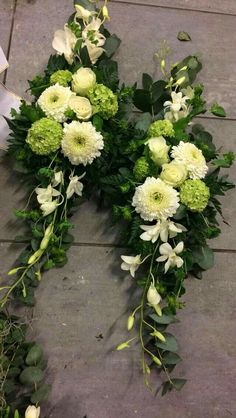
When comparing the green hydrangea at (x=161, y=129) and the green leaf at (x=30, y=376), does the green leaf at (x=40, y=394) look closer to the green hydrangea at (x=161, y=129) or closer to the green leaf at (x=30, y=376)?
the green leaf at (x=30, y=376)

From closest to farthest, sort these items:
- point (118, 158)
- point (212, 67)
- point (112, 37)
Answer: point (118, 158)
point (112, 37)
point (212, 67)

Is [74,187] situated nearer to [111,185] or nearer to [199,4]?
[111,185]

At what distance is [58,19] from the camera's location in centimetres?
141

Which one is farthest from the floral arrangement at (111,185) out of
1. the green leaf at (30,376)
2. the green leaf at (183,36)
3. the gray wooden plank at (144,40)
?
the green leaf at (183,36)

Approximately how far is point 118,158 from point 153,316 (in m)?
0.45

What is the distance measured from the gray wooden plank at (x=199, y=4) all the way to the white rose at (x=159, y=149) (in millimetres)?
676

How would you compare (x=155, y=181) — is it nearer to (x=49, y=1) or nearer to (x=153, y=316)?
(x=153, y=316)

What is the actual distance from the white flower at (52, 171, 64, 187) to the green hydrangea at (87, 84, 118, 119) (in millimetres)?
190

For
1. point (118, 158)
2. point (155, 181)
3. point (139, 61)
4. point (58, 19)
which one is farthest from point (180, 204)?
point (58, 19)

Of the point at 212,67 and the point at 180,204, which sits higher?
the point at 212,67

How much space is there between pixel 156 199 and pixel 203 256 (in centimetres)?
26

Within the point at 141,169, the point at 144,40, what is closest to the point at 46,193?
the point at 141,169

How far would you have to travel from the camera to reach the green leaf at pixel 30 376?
1.07m

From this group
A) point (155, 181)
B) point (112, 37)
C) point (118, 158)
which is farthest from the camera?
point (112, 37)
